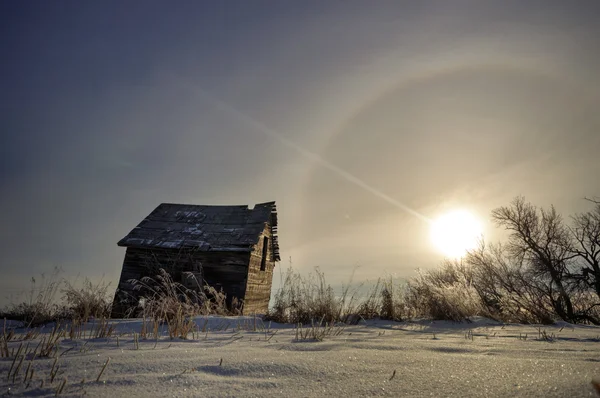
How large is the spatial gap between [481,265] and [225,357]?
12315 millimetres

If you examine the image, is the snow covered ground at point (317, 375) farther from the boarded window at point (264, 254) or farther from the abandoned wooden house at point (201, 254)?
the boarded window at point (264, 254)

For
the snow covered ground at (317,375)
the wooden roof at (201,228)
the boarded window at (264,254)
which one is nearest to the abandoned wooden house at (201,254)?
the wooden roof at (201,228)

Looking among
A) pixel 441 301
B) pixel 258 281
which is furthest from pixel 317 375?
pixel 258 281

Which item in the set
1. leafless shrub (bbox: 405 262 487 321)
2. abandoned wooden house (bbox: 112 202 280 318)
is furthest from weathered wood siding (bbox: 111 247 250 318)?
leafless shrub (bbox: 405 262 487 321)

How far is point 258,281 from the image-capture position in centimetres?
1406

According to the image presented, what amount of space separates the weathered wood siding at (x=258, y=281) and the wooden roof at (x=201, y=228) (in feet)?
2.82

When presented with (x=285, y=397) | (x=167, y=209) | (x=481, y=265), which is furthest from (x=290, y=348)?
(x=167, y=209)


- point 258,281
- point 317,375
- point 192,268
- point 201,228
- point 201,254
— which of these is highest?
point 201,228

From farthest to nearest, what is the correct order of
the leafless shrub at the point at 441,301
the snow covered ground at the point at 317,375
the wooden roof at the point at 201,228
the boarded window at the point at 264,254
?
1. the boarded window at the point at 264,254
2. the wooden roof at the point at 201,228
3. the leafless shrub at the point at 441,301
4. the snow covered ground at the point at 317,375

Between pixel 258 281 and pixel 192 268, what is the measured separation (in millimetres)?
3102

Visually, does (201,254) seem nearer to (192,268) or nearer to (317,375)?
(192,268)

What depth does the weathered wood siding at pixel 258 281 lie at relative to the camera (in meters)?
12.8

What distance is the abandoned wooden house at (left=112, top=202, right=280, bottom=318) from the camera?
12.2m

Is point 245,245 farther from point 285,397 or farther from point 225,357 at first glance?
point 285,397
